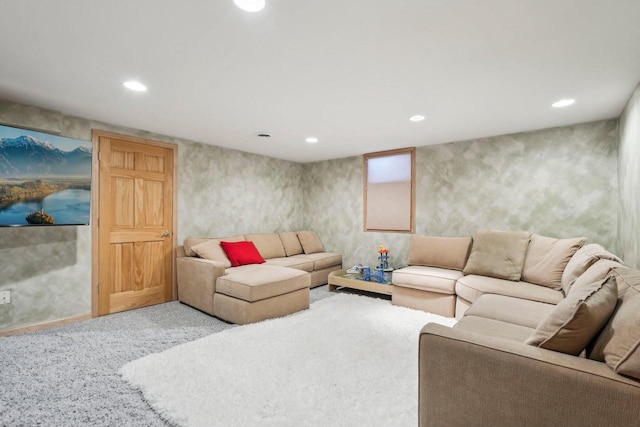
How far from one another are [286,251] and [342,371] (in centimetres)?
324

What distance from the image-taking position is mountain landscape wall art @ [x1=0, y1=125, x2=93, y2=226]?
2699 millimetres

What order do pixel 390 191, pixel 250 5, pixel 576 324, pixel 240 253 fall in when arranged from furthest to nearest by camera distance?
pixel 390 191, pixel 240 253, pixel 250 5, pixel 576 324

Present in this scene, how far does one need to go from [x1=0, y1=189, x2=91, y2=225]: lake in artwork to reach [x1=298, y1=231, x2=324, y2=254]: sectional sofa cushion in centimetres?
334

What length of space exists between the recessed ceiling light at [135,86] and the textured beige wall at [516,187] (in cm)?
365

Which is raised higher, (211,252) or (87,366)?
(211,252)

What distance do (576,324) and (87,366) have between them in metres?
3.15

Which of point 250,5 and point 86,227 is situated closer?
point 250,5

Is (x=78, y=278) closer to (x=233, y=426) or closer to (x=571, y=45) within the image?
(x=233, y=426)

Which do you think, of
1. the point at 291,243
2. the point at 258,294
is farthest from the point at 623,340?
the point at 291,243

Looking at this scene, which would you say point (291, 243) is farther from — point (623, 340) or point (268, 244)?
point (623, 340)

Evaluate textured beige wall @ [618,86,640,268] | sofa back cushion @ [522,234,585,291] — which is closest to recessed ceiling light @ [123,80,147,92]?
textured beige wall @ [618,86,640,268]

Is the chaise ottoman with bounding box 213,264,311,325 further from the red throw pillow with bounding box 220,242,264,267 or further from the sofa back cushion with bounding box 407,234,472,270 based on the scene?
the sofa back cushion with bounding box 407,234,472,270

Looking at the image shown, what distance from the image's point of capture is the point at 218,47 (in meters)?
1.98

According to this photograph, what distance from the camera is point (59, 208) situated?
3.04m
